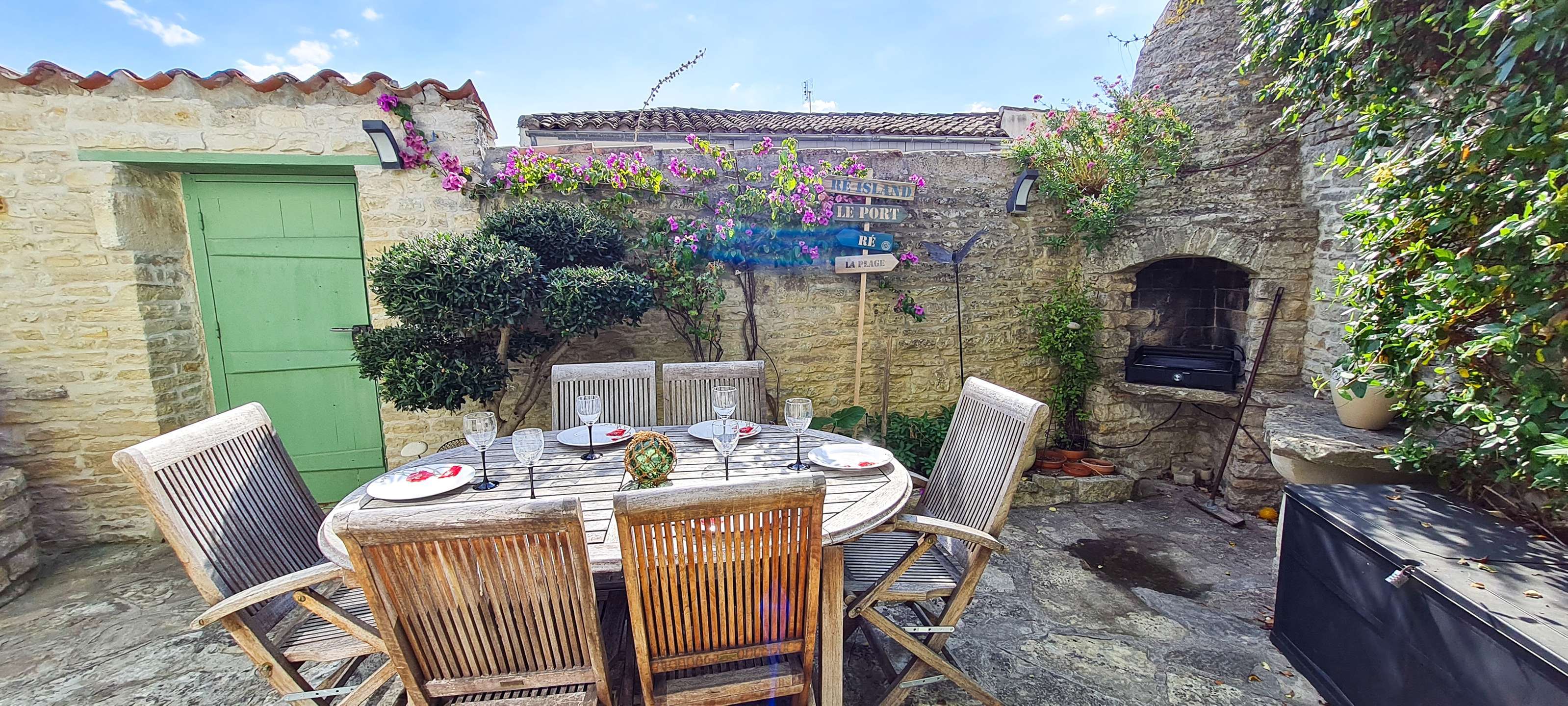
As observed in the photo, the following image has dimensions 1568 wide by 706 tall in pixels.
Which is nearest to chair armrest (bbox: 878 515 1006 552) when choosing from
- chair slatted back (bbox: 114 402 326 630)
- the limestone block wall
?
chair slatted back (bbox: 114 402 326 630)

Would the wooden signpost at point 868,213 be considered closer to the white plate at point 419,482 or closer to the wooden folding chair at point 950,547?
the wooden folding chair at point 950,547

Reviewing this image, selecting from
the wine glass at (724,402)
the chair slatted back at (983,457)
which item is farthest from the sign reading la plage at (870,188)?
the wine glass at (724,402)

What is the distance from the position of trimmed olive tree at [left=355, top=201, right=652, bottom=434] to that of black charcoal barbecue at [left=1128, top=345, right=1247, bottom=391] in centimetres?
326

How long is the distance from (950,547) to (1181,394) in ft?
8.42

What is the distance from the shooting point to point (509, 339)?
3.17 metres

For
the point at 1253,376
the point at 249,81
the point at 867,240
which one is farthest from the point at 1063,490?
the point at 249,81

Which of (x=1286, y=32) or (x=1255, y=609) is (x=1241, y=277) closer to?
(x=1286, y=32)

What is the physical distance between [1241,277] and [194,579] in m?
5.33

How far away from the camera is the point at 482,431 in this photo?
203cm

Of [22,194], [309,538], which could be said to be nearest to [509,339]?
[309,538]

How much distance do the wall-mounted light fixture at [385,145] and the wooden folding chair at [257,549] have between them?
67.9 inches

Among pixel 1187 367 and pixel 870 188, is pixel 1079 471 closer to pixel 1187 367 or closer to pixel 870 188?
pixel 1187 367

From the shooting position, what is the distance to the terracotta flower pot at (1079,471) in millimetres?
4008

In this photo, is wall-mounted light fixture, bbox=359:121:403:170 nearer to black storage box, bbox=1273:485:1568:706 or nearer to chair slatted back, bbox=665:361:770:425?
chair slatted back, bbox=665:361:770:425
